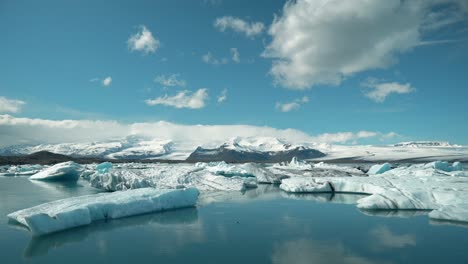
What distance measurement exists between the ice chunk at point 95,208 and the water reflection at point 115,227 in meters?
0.18

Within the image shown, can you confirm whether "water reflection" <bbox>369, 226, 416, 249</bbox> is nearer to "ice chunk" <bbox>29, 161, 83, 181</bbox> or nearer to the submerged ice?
the submerged ice

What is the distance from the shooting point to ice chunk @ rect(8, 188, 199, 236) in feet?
23.2

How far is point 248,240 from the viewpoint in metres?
6.58

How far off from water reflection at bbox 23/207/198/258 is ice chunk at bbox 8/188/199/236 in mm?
184

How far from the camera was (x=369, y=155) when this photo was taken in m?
113

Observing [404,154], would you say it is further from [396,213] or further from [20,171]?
[396,213]

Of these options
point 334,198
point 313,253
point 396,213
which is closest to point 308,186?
point 334,198

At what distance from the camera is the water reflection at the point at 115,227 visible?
6251 mm

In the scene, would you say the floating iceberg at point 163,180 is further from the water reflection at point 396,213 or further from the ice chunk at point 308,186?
the water reflection at point 396,213

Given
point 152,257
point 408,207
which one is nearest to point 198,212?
point 152,257

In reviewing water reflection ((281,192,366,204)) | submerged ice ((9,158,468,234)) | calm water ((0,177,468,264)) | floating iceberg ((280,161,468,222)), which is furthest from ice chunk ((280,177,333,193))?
calm water ((0,177,468,264))

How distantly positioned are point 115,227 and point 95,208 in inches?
36.4

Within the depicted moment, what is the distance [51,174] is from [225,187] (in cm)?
1315

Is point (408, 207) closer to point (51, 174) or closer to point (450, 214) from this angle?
point (450, 214)
